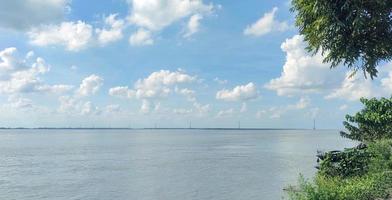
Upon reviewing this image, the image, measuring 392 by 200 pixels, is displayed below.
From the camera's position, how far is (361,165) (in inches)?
866

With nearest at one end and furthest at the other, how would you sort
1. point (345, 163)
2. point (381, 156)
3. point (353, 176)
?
1. point (381, 156)
2. point (353, 176)
3. point (345, 163)

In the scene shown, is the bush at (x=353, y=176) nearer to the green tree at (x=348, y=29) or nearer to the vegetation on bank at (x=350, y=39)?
the vegetation on bank at (x=350, y=39)

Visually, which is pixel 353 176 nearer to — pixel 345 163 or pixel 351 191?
pixel 345 163

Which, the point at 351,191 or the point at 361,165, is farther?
the point at 361,165

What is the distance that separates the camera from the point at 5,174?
47.6 m

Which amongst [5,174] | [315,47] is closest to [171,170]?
[5,174]

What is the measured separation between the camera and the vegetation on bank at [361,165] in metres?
14.0

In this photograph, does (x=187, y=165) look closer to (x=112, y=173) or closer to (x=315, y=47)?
(x=112, y=173)

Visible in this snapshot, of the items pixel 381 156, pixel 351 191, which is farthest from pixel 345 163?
pixel 351 191

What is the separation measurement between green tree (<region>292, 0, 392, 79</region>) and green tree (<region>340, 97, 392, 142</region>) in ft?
33.6

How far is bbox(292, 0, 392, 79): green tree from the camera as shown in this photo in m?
14.1

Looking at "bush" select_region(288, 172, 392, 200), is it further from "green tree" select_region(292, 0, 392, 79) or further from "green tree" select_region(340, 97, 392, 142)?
"green tree" select_region(340, 97, 392, 142)

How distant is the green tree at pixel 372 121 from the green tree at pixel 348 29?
10233mm

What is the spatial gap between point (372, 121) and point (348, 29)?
12.7 meters
